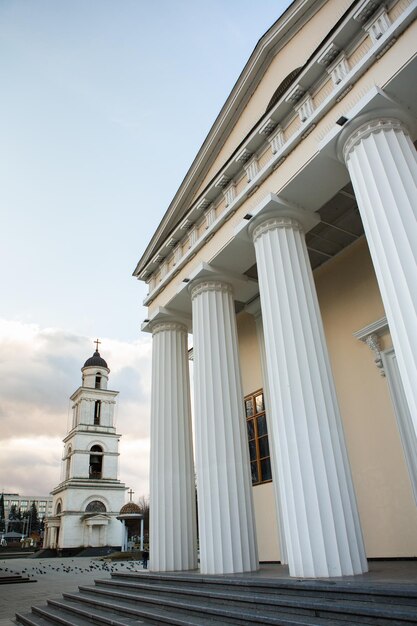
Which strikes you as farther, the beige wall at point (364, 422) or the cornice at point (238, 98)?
the cornice at point (238, 98)

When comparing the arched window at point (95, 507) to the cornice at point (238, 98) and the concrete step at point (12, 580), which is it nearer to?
the concrete step at point (12, 580)

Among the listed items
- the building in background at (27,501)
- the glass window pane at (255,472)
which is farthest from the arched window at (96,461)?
the building in background at (27,501)

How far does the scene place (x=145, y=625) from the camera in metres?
6.43

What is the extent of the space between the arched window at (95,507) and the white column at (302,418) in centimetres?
4556

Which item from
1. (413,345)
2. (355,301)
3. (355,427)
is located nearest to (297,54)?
(355,301)

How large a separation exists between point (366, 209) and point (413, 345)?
6.99 feet

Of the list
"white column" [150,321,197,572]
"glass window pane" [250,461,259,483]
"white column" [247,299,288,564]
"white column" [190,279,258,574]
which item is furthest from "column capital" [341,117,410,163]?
"glass window pane" [250,461,259,483]

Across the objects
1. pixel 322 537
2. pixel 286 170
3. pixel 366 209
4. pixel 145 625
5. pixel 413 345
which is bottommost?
pixel 145 625

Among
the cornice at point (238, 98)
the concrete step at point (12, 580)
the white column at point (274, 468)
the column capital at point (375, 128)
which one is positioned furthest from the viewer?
the concrete step at point (12, 580)

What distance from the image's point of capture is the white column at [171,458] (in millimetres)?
10102

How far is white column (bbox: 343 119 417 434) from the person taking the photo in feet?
18.1

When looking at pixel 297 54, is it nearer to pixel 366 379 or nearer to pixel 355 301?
pixel 355 301

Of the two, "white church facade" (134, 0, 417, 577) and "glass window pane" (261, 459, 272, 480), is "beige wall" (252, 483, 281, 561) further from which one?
"glass window pane" (261, 459, 272, 480)

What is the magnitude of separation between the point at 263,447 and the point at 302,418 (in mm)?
5644
